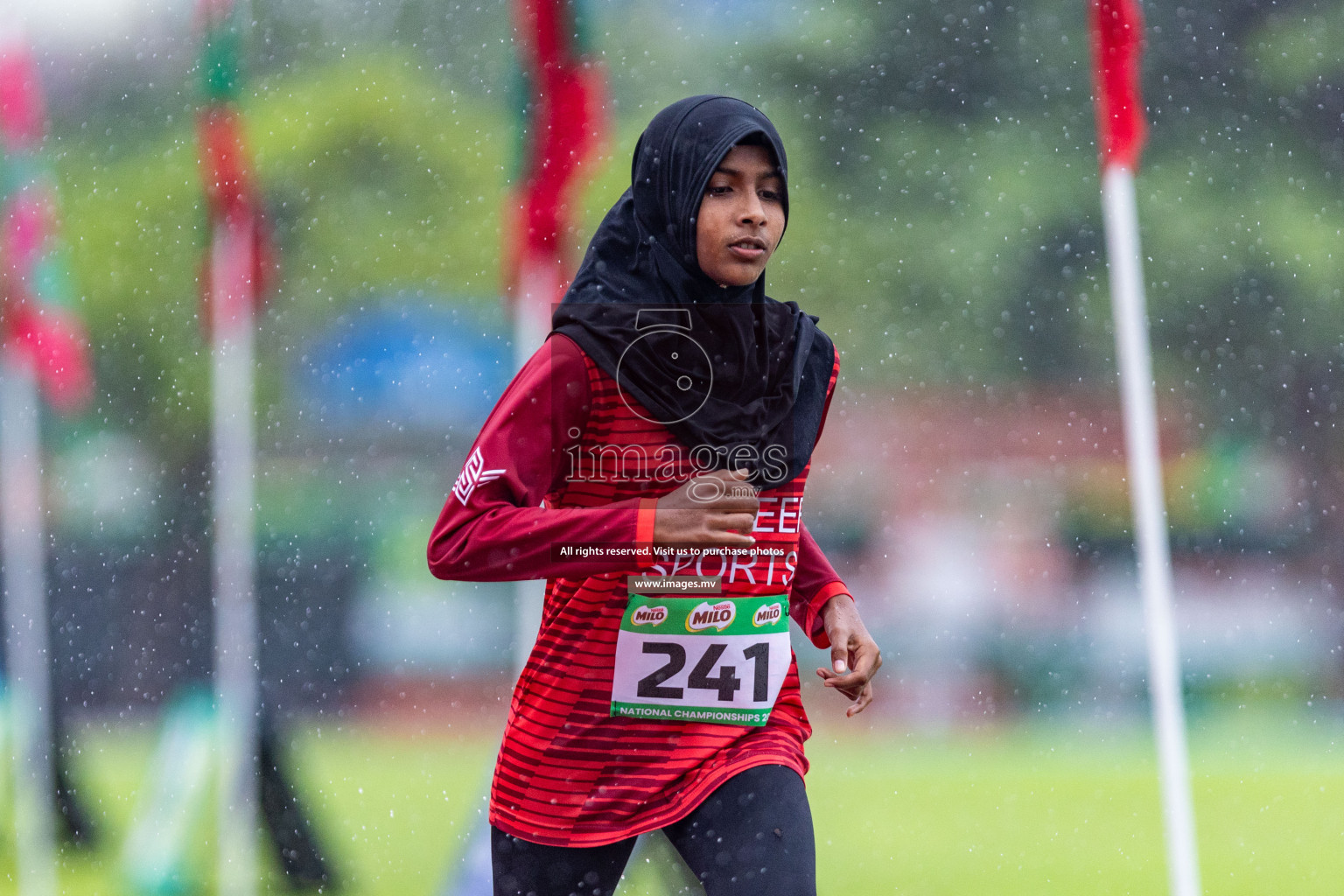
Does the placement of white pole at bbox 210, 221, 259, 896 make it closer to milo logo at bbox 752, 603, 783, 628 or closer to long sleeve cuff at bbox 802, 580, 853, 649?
long sleeve cuff at bbox 802, 580, 853, 649

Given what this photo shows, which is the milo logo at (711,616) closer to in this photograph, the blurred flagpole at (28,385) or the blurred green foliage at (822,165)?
the blurred green foliage at (822,165)

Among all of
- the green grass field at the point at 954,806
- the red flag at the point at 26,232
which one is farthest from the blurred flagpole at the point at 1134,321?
the red flag at the point at 26,232

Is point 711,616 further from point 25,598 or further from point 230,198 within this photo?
point 25,598

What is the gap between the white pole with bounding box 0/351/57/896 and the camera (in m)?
3.99

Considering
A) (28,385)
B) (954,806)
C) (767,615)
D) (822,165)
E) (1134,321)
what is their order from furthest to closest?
(954,806) < (822,165) < (28,385) < (1134,321) < (767,615)

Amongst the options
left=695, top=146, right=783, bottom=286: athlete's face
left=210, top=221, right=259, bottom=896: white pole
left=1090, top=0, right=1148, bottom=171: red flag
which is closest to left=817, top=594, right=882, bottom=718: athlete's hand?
left=695, top=146, right=783, bottom=286: athlete's face

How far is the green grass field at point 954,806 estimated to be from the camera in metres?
3.85

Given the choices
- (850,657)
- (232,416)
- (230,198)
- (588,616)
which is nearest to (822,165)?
(230,198)

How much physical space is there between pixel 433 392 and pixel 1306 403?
11.3 feet

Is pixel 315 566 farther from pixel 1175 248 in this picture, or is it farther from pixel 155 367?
pixel 1175 248

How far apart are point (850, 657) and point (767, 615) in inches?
5.9

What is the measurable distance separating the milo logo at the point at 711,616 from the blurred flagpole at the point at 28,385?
2.84m

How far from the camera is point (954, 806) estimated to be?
4.80m

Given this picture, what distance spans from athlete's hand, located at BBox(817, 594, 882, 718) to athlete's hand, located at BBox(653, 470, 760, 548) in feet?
1.03
